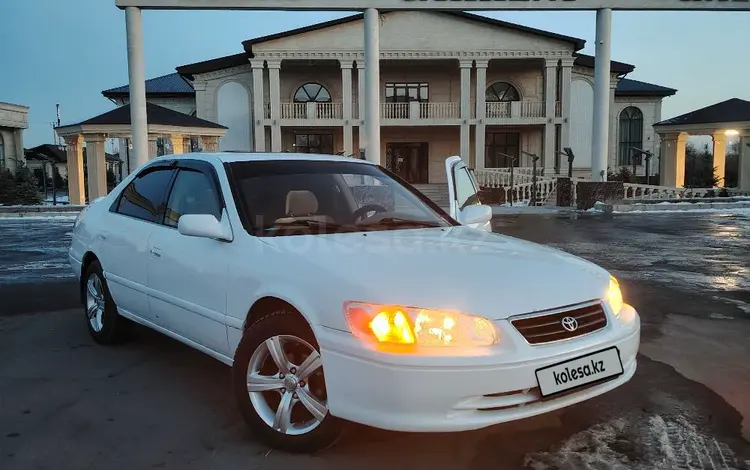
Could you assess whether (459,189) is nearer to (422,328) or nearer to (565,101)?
(422,328)

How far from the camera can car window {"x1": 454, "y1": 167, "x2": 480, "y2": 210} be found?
19.2 feet

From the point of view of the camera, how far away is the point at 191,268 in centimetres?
392

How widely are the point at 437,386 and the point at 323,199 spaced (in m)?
1.86

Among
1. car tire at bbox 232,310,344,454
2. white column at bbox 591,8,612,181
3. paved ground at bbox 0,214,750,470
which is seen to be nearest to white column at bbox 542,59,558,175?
white column at bbox 591,8,612,181

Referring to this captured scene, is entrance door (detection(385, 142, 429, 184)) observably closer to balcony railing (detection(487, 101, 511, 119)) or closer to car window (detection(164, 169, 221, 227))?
balcony railing (detection(487, 101, 511, 119))

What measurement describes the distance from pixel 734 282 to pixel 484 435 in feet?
19.8

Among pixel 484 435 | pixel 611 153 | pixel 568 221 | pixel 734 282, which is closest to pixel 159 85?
pixel 611 153

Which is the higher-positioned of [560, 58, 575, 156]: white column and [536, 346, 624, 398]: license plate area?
[560, 58, 575, 156]: white column

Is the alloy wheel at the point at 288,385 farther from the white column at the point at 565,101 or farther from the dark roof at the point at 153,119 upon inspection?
the white column at the point at 565,101

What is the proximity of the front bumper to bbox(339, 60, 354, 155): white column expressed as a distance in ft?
87.9

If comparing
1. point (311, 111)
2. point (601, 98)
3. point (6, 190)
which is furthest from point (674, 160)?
point (6, 190)

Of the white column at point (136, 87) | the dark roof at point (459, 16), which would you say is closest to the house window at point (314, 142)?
the dark roof at point (459, 16)

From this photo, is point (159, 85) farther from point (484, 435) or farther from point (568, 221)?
point (484, 435)

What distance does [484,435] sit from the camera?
340 cm
